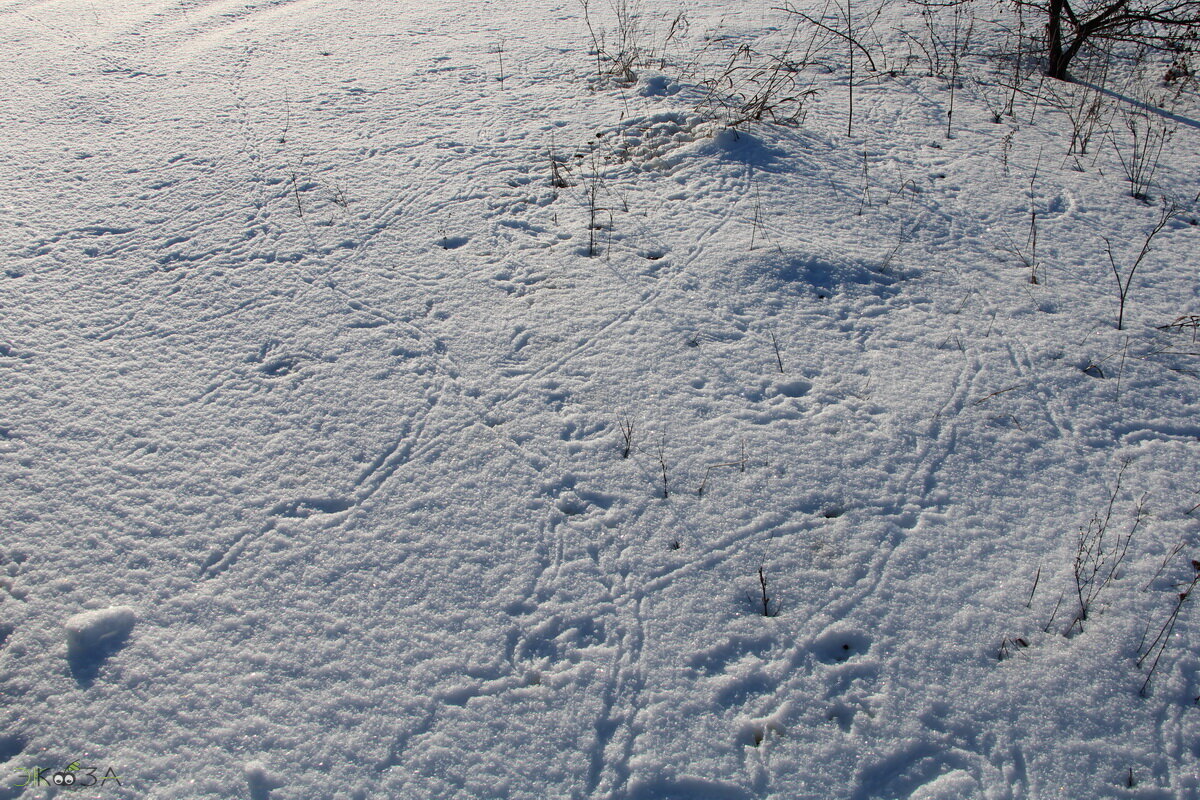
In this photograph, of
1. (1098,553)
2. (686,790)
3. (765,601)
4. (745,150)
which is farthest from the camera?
(745,150)

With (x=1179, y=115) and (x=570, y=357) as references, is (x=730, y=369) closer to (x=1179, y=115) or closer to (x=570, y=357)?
(x=570, y=357)

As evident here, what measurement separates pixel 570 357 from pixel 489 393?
0.49 metres

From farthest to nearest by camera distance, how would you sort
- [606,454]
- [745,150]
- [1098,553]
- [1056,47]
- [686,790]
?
1. [1056,47]
2. [745,150]
3. [606,454]
4. [1098,553]
5. [686,790]

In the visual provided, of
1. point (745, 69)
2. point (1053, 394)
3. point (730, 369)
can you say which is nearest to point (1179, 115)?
point (745, 69)

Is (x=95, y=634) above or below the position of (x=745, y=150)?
below

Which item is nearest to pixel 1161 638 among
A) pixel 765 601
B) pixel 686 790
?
pixel 765 601

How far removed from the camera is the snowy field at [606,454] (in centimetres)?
243

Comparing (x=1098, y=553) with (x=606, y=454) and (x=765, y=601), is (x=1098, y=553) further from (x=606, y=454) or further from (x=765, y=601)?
(x=606, y=454)

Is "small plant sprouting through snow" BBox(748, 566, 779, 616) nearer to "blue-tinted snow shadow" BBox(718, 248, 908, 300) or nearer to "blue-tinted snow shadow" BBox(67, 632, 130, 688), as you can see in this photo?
"blue-tinted snow shadow" BBox(718, 248, 908, 300)

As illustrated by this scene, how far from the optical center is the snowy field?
7.97 ft

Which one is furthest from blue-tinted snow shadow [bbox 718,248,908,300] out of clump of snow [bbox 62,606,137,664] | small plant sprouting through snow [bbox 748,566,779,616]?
clump of snow [bbox 62,606,137,664]

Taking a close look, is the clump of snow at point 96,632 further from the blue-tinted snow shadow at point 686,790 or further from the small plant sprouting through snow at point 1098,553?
the small plant sprouting through snow at point 1098,553

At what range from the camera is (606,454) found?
11.2 feet

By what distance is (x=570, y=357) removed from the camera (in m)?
3.92
